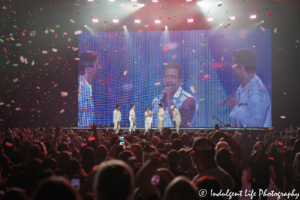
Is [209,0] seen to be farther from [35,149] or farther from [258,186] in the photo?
[35,149]

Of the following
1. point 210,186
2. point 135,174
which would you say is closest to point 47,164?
point 135,174

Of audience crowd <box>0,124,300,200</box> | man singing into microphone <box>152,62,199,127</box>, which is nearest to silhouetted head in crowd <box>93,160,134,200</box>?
audience crowd <box>0,124,300,200</box>

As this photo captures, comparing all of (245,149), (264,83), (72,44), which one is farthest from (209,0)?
(245,149)

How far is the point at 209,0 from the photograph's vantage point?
1427cm

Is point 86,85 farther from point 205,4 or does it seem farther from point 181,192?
point 181,192

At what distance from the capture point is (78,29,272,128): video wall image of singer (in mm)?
15320

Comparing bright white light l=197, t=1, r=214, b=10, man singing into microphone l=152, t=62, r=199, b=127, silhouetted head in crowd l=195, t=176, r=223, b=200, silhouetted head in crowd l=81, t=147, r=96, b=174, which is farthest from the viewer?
man singing into microphone l=152, t=62, r=199, b=127

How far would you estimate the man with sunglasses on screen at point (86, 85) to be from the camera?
15719 mm

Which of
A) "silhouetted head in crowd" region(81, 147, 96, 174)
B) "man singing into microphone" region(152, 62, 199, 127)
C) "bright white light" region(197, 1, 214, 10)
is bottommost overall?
"silhouetted head in crowd" region(81, 147, 96, 174)

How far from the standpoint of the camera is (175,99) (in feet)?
50.8

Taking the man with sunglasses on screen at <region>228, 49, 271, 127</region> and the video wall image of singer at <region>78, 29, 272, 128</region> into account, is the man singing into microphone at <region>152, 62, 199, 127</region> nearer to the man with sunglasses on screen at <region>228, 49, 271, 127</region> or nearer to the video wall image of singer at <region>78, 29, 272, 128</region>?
the video wall image of singer at <region>78, 29, 272, 128</region>

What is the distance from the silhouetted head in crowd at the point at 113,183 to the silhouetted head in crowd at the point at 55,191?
6.7 inches

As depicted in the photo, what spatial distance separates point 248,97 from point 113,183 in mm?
15053

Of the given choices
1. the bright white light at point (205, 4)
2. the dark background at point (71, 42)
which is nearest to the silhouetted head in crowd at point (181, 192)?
the dark background at point (71, 42)
